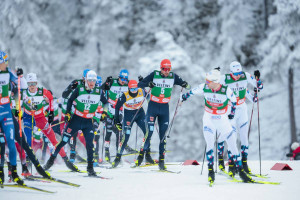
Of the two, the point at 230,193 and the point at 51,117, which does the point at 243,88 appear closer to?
the point at 230,193

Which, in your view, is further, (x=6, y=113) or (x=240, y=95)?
(x=240, y=95)

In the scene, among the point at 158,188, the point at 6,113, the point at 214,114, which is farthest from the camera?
the point at 214,114

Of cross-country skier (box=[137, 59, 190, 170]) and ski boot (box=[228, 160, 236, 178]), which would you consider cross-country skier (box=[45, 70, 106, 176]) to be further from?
ski boot (box=[228, 160, 236, 178])

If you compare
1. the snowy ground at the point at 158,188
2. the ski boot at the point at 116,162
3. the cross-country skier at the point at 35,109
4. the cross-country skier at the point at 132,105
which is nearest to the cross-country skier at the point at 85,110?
the snowy ground at the point at 158,188

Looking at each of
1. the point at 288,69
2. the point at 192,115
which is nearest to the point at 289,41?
the point at 288,69

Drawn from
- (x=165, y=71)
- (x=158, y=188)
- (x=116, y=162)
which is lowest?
(x=158, y=188)

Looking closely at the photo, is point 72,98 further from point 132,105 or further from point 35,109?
point 132,105

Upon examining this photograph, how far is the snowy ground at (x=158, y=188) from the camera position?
788 centimetres

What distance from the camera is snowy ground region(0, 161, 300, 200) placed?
788 cm

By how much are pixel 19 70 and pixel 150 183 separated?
337 centimetres

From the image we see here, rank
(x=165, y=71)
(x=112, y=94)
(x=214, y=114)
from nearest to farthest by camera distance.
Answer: (x=214, y=114) < (x=165, y=71) < (x=112, y=94)

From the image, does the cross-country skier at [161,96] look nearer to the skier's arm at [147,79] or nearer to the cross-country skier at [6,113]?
the skier's arm at [147,79]

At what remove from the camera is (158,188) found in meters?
8.87

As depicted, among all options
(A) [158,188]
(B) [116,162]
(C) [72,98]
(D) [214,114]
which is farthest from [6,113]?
(B) [116,162]
